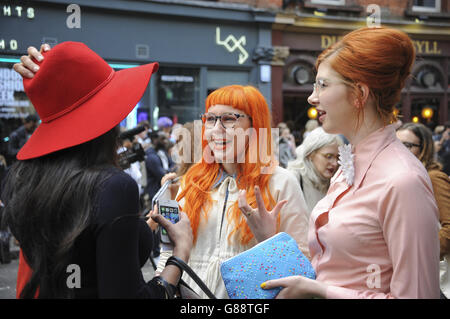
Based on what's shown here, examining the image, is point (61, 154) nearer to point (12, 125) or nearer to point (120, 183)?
point (120, 183)

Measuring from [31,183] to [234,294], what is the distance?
839 millimetres

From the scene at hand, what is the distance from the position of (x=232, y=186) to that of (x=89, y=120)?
1.13m

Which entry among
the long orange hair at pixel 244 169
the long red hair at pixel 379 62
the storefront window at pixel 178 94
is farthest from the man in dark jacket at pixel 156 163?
the long red hair at pixel 379 62

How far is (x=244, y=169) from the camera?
239 cm

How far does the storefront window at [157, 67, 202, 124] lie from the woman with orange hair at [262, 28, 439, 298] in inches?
349

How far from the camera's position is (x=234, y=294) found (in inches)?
63.3

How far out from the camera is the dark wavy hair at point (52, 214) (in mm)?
1279

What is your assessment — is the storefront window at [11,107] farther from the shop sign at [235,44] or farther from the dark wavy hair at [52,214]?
the dark wavy hair at [52,214]

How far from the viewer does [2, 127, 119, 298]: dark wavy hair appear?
128cm

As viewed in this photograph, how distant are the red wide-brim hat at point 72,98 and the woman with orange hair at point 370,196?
2.48ft

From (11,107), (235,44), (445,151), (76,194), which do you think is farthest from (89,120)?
(235,44)

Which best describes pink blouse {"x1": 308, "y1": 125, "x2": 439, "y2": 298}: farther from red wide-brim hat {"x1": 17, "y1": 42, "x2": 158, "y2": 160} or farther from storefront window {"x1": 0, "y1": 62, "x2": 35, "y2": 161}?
storefront window {"x1": 0, "y1": 62, "x2": 35, "y2": 161}

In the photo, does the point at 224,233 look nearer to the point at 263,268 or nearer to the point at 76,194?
the point at 263,268

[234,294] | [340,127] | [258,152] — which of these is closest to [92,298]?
[234,294]
